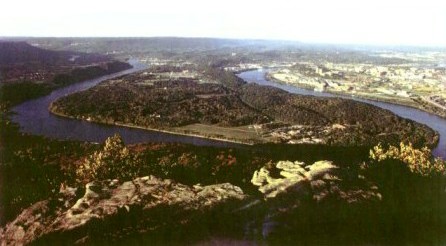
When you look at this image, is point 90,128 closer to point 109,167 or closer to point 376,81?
point 109,167

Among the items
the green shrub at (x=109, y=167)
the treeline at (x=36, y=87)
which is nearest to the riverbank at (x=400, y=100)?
the treeline at (x=36, y=87)

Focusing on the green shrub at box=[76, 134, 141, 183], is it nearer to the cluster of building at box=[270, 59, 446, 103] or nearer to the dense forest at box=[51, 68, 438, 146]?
the dense forest at box=[51, 68, 438, 146]

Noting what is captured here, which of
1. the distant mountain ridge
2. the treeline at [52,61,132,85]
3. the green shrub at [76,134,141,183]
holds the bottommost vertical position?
the treeline at [52,61,132,85]

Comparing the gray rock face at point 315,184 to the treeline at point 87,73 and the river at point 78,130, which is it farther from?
the treeline at point 87,73

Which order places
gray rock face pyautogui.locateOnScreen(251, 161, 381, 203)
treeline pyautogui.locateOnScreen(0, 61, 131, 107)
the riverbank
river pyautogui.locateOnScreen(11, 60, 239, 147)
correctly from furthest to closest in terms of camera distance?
treeline pyautogui.locateOnScreen(0, 61, 131, 107) < the riverbank < river pyautogui.locateOnScreen(11, 60, 239, 147) < gray rock face pyautogui.locateOnScreen(251, 161, 381, 203)

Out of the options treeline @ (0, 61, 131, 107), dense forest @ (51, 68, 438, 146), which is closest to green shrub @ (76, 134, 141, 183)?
dense forest @ (51, 68, 438, 146)

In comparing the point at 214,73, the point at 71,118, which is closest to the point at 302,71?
the point at 214,73

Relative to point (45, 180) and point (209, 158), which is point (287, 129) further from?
point (45, 180)

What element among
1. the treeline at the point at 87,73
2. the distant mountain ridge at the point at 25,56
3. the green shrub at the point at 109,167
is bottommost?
the treeline at the point at 87,73
